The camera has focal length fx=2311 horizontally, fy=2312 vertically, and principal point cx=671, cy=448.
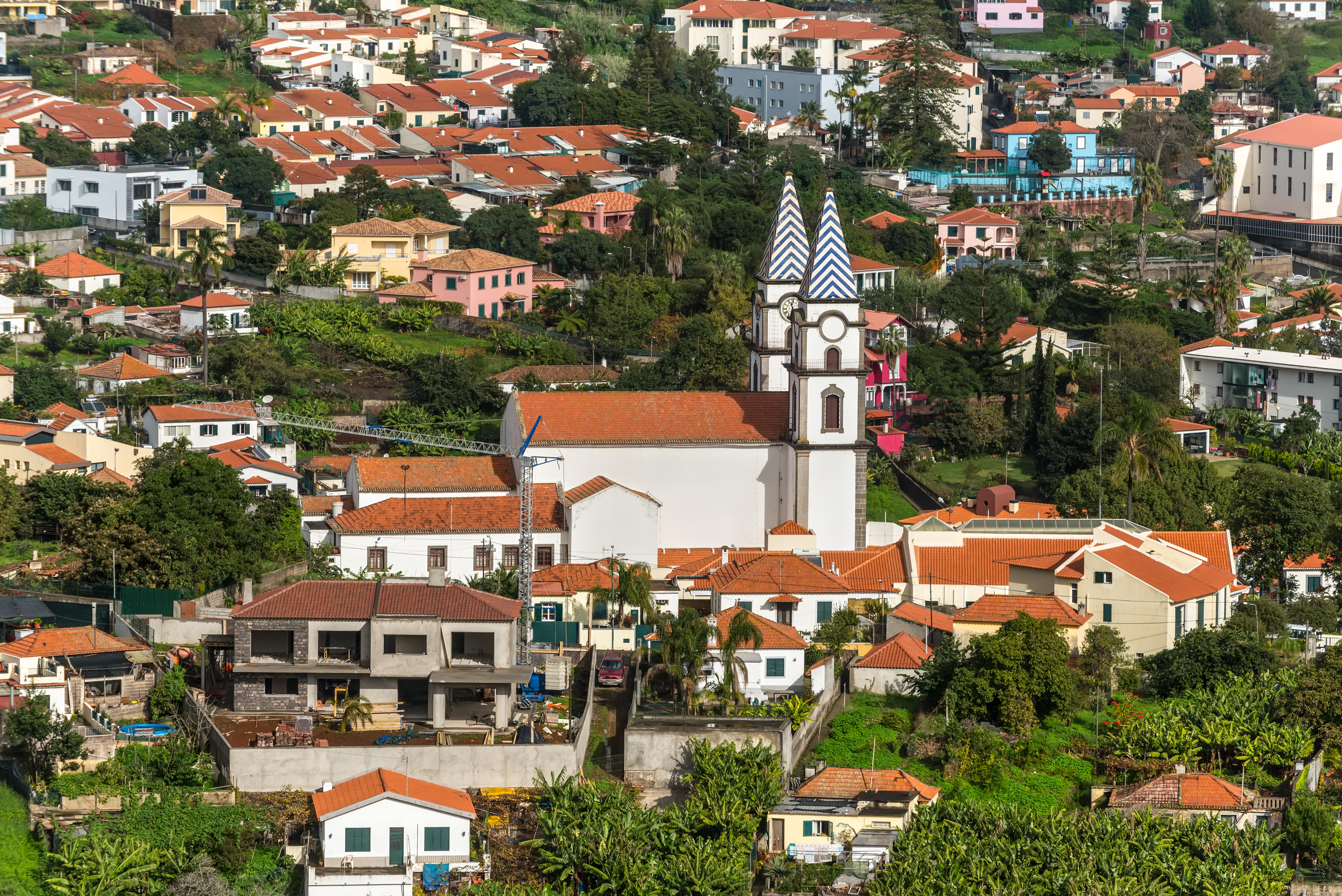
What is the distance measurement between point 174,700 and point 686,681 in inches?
429

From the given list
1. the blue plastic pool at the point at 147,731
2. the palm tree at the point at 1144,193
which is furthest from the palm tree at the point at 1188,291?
the blue plastic pool at the point at 147,731

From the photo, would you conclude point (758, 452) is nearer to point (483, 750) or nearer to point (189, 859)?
point (483, 750)

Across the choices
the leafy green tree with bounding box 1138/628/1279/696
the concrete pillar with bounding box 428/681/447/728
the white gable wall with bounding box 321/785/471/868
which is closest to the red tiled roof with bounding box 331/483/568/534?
the concrete pillar with bounding box 428/681/447/728

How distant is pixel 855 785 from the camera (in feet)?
153

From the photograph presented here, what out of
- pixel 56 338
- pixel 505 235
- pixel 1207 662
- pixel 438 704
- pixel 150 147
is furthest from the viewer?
pixel 150 147

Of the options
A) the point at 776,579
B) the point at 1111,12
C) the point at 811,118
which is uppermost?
the point at 1111,12

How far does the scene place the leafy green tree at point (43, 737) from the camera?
151ft

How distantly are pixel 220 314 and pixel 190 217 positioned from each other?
13.8 metres

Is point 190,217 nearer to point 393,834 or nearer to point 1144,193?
point 1144,193

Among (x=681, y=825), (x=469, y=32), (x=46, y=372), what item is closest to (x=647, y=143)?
(x=469, y=32)

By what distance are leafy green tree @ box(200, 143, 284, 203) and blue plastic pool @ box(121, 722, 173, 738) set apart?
2127 inches

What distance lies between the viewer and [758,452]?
59719 millimetres

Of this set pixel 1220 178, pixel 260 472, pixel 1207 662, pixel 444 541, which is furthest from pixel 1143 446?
pixel 1220 178

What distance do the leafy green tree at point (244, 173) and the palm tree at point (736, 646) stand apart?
5369cm
